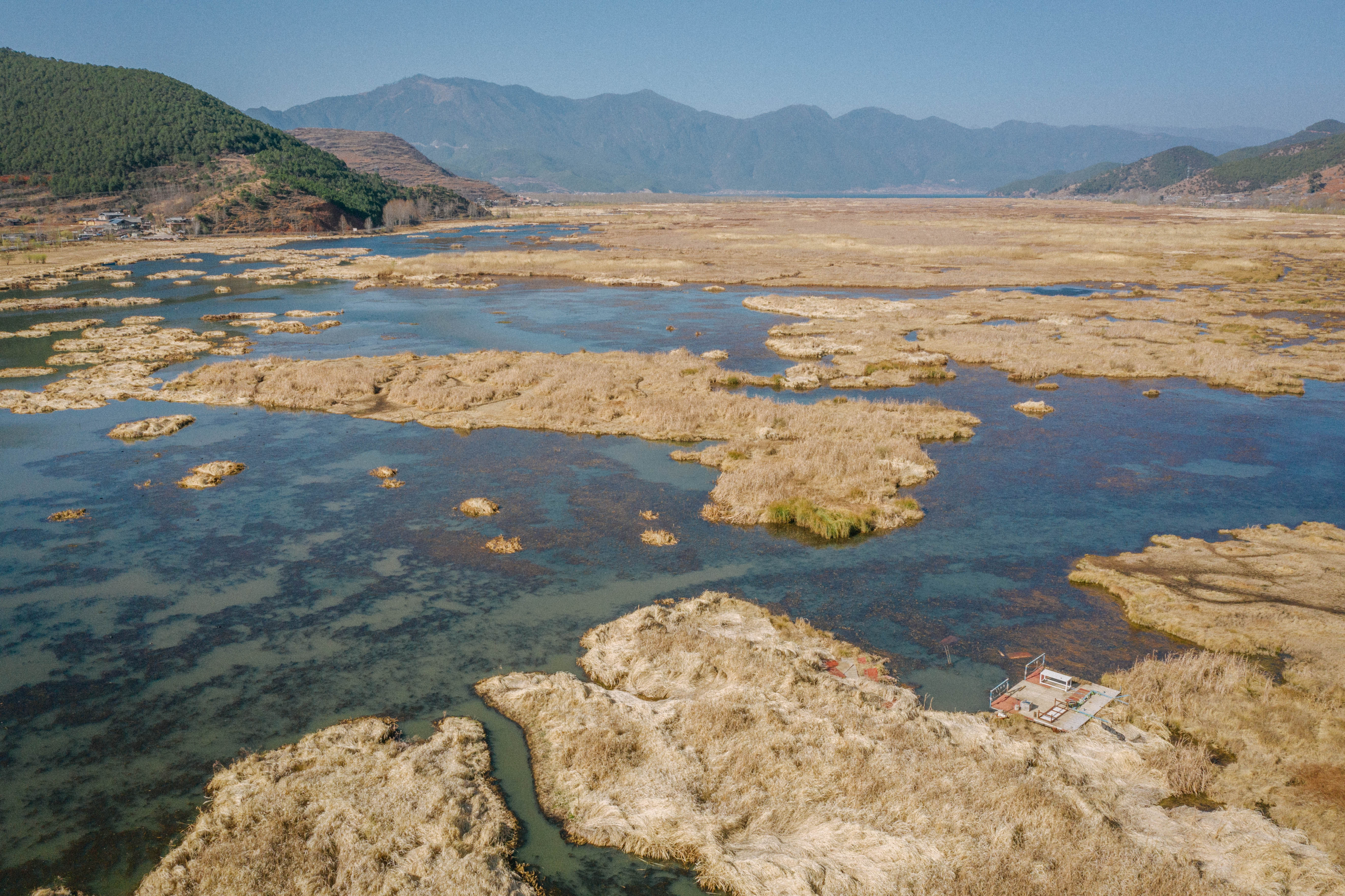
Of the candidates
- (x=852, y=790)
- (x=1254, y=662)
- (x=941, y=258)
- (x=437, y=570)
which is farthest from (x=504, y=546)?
(x=941, y=258)

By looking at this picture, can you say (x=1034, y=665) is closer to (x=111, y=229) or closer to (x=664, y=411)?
(x=664, y=411)

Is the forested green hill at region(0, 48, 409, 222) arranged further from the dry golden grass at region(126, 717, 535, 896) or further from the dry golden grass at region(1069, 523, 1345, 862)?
the dry golden grass at region(1069, 523, 1345, 862)

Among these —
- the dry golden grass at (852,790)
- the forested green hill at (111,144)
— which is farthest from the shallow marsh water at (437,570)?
→ the forested green hill at (111,144)

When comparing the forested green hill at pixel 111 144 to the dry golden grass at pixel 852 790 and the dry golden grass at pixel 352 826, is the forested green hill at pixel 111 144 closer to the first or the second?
the dry golden grass at pixel 352 826

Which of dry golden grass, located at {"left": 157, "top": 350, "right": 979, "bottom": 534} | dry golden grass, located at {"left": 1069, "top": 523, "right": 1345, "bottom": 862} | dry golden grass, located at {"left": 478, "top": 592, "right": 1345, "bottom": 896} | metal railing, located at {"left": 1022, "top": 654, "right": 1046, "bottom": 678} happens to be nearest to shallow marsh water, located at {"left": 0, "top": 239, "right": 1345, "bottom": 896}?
metal railing, located at {"left": 1022, "top": 654, "right": 1046, "bottom": 678}

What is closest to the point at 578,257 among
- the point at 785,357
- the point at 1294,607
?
the point at 785,357
